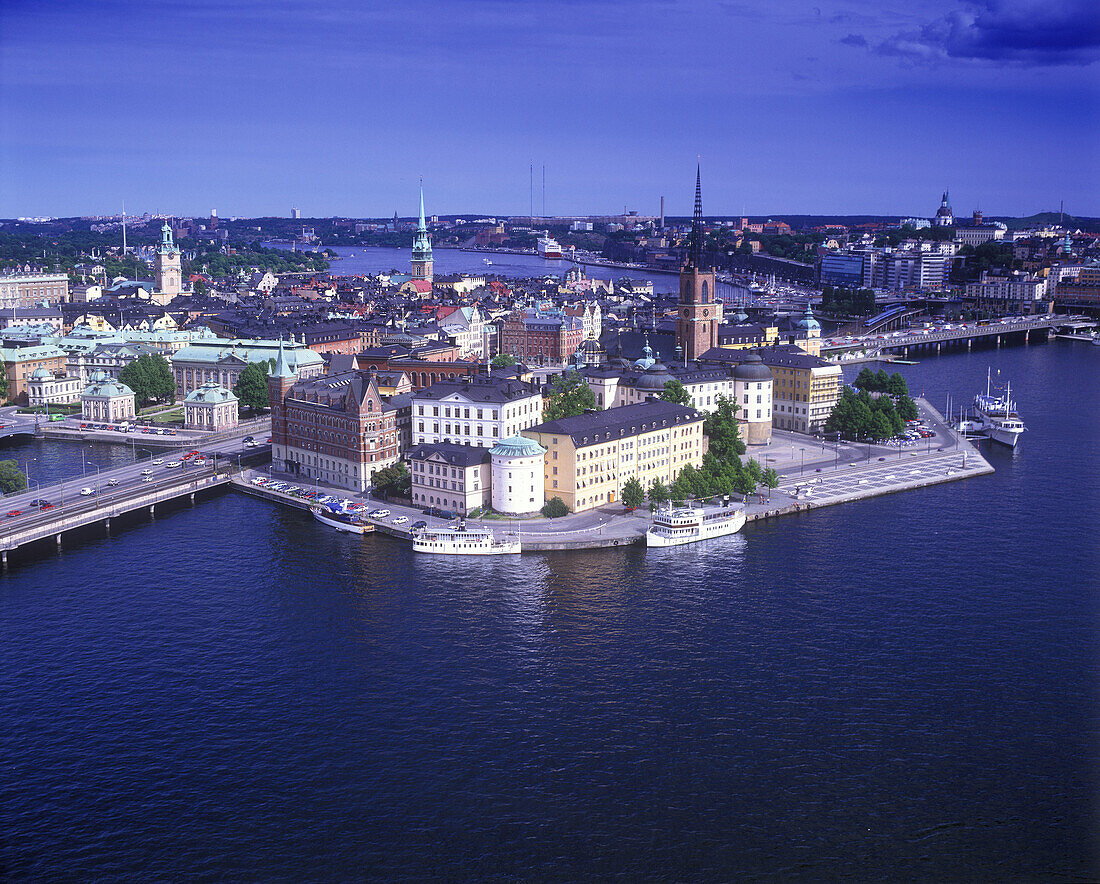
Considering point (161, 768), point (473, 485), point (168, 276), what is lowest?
point (161, 768)

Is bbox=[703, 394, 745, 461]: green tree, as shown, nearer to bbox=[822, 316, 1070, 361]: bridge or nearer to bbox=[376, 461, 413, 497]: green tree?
bbox=[376, 461, 413, 497]: green tree

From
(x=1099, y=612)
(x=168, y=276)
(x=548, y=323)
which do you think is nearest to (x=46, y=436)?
(x=548, y=323)

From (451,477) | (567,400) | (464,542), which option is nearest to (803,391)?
(567,400)

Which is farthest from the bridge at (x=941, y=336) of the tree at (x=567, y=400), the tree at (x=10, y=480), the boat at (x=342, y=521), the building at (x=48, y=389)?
the tree at (x=10, y=480)

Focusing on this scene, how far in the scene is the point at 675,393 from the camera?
4722cm

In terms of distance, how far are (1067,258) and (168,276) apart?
96.7 metres

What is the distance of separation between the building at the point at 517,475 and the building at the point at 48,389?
108 feet

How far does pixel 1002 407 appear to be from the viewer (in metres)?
55.7

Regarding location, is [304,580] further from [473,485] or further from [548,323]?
[548,323]

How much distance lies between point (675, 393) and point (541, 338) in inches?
1142

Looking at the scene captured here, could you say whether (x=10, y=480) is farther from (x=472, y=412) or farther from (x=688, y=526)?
(x=688, y=526)

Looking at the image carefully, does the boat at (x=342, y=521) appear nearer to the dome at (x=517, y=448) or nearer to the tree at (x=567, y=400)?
the dome at (x=517, y=448)

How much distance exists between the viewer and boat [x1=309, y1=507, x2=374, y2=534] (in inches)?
1490

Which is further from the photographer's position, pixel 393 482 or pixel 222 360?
pixel 222 360
